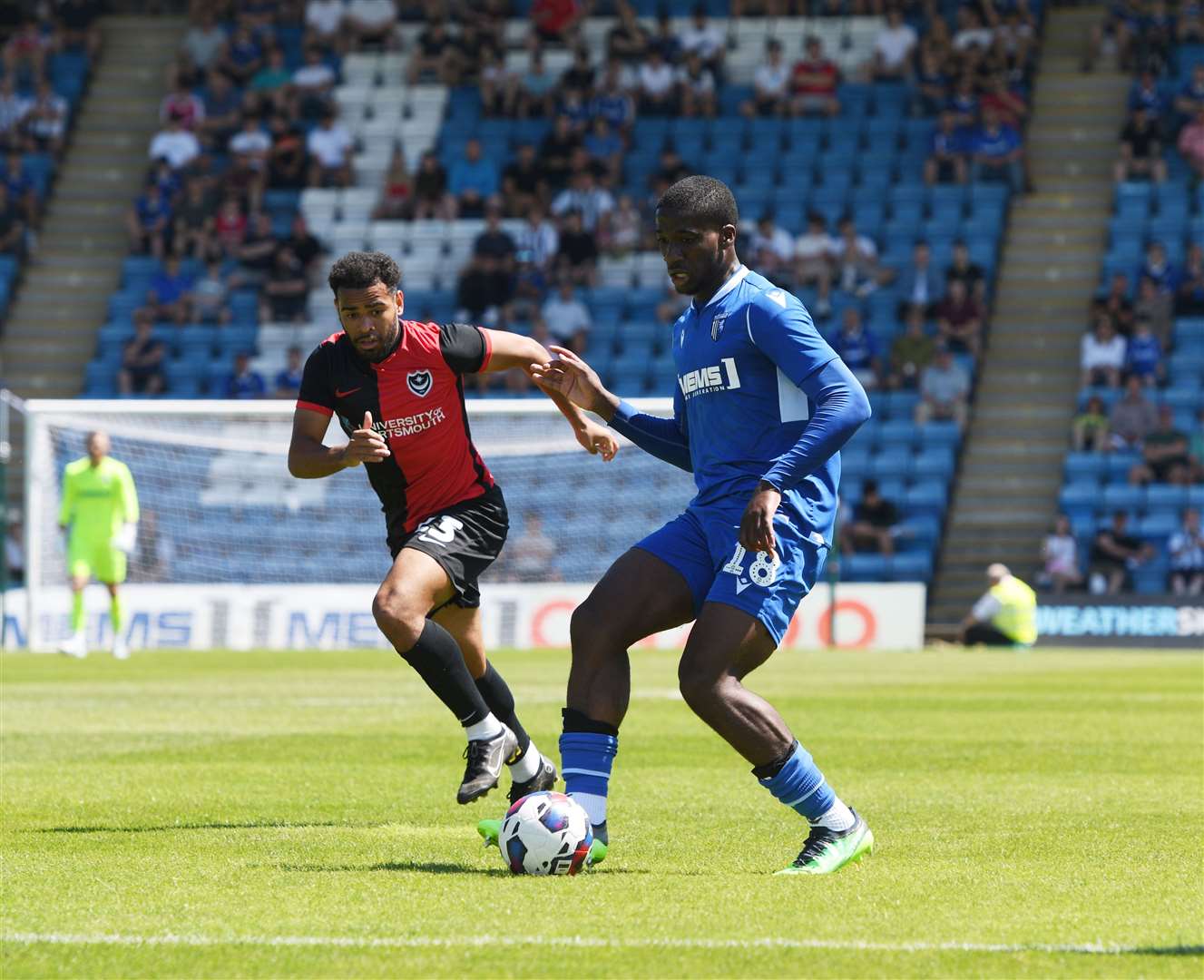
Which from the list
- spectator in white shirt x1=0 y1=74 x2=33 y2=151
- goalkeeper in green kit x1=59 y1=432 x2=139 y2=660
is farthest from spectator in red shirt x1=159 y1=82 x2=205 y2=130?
goalkeeper in green kit x1=59 y1=432 x2=139 y2=660

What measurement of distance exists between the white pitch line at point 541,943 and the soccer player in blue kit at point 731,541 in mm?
1539

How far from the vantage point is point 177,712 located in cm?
1509

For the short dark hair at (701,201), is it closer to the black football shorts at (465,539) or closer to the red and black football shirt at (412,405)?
the red and black football shirt at (412,405)

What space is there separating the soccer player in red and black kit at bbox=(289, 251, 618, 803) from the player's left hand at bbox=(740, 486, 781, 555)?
1716mm

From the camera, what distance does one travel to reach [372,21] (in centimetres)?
3625

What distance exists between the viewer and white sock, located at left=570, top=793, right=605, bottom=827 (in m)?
7.25

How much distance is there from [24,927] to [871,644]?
22177mm

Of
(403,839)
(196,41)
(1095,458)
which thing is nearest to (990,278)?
(1095,458)

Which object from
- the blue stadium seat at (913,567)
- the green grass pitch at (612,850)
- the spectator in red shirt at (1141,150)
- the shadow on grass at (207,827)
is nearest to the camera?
the green grass pitch at (612,850)

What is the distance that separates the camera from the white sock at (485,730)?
8.60m

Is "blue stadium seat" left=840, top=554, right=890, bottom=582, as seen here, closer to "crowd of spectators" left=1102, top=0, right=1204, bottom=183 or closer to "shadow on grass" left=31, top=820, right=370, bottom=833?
"crowd of spectators" left=1102, top=0, right=1204, bottom=183

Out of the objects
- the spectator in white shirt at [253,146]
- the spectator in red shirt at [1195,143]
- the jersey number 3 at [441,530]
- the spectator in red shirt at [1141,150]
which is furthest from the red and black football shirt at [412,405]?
the spectator in white shirt at [253,146]

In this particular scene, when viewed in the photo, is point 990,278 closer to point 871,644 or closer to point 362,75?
point 871,644

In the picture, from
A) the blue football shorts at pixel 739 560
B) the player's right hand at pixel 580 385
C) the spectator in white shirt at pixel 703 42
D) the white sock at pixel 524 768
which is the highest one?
the spectator in white shirt at pixel 703 42
